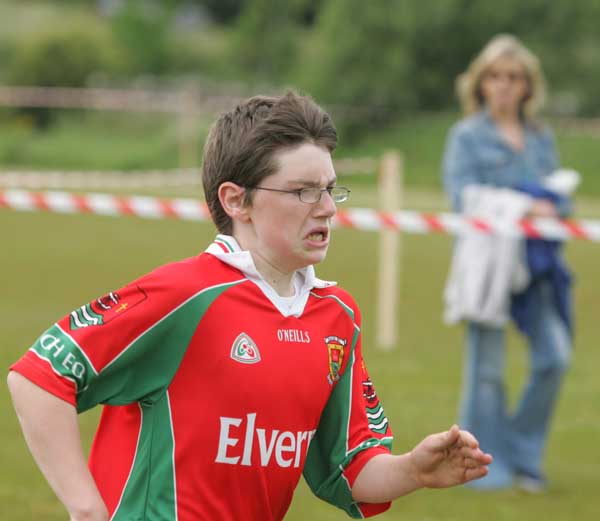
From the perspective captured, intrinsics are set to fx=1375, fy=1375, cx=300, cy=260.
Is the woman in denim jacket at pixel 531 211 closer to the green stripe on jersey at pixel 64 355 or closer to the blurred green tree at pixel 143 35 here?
the green stripe on jersey at pixel 64 355

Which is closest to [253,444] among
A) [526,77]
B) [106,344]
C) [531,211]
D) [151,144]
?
[106,344]

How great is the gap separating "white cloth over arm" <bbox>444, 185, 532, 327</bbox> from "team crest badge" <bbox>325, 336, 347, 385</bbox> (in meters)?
3.52

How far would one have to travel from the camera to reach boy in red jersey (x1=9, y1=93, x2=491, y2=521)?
2773 millimetres

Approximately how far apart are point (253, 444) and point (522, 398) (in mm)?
4187

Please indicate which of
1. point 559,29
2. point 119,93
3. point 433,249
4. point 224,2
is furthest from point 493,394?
point 224,2

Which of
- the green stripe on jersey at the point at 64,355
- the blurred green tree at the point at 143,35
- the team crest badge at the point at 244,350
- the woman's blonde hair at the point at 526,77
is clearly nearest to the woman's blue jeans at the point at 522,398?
the woman's blonde hair at the point at 526,77

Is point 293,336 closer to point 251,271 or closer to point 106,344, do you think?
point 251,271

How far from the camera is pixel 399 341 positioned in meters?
11.5

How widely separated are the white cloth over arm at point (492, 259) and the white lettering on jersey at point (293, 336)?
363cm

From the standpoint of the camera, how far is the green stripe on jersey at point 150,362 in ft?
9.29

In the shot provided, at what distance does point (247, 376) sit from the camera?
293cm

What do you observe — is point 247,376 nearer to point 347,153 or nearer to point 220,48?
point 347,153

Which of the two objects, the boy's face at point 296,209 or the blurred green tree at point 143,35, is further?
the blurred green tree at point 143,35

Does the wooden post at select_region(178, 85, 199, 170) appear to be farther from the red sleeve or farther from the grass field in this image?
the red sleeve
